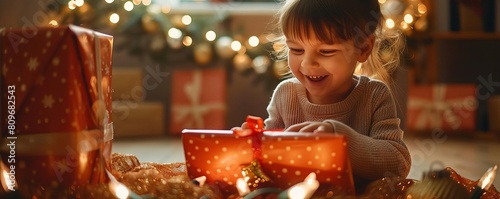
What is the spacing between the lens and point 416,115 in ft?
8.59

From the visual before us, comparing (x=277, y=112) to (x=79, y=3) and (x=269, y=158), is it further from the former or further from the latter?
(x=79, y=3)

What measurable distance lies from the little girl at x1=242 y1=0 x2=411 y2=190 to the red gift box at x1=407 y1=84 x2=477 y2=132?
1536 millimetres

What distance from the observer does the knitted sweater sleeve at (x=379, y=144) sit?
37.7 inches

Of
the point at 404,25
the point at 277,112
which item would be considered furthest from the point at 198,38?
the point at 277,112

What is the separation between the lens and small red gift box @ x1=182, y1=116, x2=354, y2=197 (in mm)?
866

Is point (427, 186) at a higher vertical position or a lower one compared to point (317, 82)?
lower

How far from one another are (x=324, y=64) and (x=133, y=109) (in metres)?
1.63

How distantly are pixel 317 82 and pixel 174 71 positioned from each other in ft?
5.31

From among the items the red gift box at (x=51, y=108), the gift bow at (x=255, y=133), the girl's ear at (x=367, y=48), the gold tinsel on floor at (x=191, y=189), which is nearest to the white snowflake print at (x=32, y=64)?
the red gift box at (x=51, y=108)

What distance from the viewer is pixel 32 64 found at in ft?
2.91

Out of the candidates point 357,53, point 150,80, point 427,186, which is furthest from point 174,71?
point 427,186

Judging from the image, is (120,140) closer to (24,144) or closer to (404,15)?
(404,15)

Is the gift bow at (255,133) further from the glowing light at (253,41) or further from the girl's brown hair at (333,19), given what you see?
the glowing light at (253,41)

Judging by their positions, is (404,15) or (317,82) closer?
(317,82)
